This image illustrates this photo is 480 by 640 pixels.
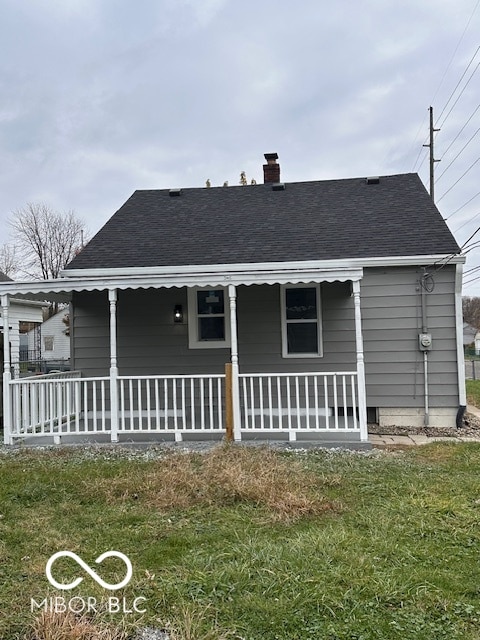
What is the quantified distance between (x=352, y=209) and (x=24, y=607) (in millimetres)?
8011

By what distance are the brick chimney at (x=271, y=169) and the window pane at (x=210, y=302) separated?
4142 mm

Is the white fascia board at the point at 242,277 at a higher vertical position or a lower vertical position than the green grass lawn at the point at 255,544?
higher

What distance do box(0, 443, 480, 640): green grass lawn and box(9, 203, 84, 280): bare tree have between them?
30642 mm

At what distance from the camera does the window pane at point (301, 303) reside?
7512mm

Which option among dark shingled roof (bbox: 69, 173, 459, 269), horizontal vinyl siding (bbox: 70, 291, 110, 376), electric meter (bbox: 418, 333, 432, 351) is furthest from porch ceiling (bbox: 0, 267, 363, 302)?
electric meter (bbox: 418, 333, 432, 351)

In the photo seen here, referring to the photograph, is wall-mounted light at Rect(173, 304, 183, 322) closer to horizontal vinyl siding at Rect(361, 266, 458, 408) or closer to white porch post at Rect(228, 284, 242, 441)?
white porch post at Rect(228, 284, 242, 441)

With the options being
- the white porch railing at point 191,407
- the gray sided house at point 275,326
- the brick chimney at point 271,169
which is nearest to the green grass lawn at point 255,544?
the white porch railing at point 191,407

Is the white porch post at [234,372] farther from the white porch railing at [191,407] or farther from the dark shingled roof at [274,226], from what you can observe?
the dark shingled roof at [274,226]

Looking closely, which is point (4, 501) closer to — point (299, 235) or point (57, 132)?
point (299, 235)

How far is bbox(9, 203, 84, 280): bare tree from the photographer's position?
3259cm

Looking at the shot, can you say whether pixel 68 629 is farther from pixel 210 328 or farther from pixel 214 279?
pixel 210 328

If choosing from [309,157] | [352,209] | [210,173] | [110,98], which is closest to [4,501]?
[352,209]

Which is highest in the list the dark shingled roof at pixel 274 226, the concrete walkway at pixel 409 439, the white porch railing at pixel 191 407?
the dark shingled roof at pixel 274 226

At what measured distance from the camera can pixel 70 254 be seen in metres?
33.1
